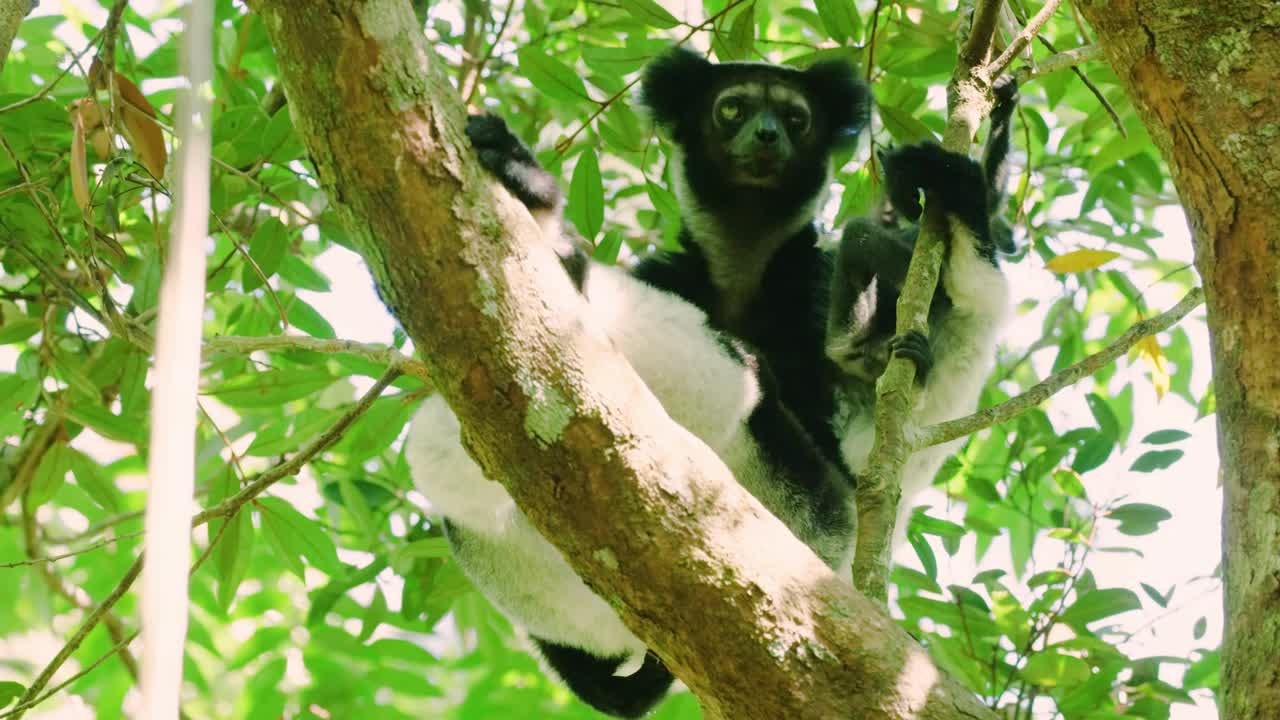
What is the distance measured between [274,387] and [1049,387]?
2634mm

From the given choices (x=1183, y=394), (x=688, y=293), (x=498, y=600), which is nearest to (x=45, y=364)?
(x=498, y=600)

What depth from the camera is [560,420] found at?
2213 millimetres

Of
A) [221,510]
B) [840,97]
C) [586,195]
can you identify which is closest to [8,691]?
[221,510]

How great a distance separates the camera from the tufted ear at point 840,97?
4.65m

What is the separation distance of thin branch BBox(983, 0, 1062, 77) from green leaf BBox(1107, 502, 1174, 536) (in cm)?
193

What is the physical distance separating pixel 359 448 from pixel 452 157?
7.54 ft

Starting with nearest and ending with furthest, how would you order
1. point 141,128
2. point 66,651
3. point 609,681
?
point 66,651 → point 141,128 → point 609,681

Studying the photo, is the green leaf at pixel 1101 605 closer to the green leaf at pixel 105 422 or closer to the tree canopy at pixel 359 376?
the tree canopy at pixel 359 376

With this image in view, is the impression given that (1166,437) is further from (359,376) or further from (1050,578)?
(359,376)

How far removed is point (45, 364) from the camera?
413 cm

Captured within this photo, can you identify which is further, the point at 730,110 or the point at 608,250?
the point at 730,110

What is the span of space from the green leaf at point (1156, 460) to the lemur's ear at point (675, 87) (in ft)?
7.27

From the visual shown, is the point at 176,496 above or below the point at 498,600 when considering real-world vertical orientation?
below

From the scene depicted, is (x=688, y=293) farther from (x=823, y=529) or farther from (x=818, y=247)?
(x=823, y=529)
